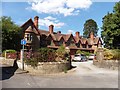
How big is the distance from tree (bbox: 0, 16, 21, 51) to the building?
11.4 feet

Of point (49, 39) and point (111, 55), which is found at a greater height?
point (49, 39)

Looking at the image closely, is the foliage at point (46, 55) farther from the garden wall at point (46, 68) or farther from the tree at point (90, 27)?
the tree at point (90, 27)

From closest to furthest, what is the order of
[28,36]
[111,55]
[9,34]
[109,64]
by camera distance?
[109,64]
[111,55]
[9,34]
[28,36]

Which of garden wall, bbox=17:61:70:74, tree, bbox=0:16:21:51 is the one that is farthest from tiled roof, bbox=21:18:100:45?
garden wall, bbox=17:61:70:74

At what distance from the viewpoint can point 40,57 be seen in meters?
24.6

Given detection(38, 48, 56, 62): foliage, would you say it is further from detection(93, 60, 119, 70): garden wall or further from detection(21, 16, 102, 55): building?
detection(21, 16, 102, 55): building

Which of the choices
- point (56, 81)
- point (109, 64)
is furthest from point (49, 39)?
point (56, 81)

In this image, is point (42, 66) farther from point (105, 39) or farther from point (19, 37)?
point (19, 37)

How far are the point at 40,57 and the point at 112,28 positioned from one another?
569 inches

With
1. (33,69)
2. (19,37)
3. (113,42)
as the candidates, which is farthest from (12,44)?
(33,69)

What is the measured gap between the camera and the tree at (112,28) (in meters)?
34.5

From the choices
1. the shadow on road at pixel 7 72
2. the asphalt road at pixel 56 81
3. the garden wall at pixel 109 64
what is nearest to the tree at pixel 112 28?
the garden wall at pixel 109 64

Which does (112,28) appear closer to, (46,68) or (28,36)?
(46,68)

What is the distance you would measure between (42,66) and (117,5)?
17.6m
